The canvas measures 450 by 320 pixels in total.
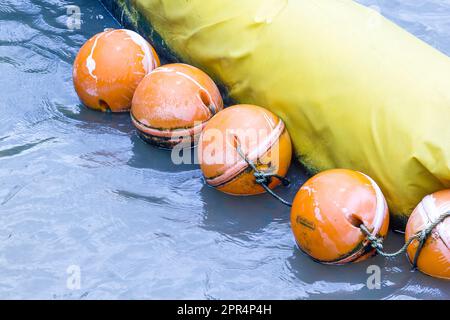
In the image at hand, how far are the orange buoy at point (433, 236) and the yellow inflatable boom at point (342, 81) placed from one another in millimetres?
130

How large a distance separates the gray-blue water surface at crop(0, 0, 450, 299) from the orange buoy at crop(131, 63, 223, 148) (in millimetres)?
183

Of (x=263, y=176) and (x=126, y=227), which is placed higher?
(x=263, y=176)

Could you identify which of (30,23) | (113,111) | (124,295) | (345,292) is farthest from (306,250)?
(30,23)

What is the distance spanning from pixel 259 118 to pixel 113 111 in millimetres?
1275

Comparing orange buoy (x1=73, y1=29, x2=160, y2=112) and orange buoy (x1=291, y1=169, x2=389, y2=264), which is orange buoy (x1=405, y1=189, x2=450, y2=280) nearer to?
orange buoy (x1=291, y1=169, x2=389, y2=264)

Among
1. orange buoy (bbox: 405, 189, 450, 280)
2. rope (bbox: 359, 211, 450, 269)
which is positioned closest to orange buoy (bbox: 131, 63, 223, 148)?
rope (bbox: 359, 211, 450, 269)

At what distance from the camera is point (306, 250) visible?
372 centimetres

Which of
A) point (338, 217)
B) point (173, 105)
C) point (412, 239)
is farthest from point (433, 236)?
point (173, 105)

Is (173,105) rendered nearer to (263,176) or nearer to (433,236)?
(263,176)

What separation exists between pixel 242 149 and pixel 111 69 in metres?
1.27

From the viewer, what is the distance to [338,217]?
358 centimetres

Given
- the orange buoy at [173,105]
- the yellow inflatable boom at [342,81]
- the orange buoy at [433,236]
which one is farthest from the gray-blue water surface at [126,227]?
the yellow inflatable boom at [342,81]

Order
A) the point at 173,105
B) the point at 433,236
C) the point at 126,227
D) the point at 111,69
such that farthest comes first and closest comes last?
the point at 111,69
the point at 173,105
the point at 126,227
the point at 433,236
